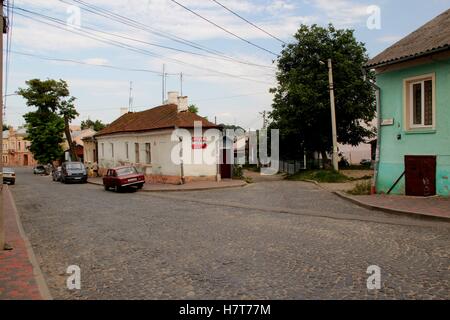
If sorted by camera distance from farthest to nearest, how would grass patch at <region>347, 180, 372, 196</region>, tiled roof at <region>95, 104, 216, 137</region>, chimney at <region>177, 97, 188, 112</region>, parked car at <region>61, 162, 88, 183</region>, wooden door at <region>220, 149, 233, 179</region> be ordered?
parked car at <region>61, 162, 88, 183</region>
chimney at <region>177, 97, 188, 112</region>
wooden door at <region>220, 149, 233, 179</region>
tiled roof at <region>95, 104, 216, 137</region>
grass patch at <region>347, 180, 372, 196</region>

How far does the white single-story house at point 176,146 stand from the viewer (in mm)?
25141

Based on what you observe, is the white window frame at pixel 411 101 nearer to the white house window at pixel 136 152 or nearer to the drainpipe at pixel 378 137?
the drainpipe at pixel 378 137

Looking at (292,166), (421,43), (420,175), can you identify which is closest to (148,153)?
(292,166)

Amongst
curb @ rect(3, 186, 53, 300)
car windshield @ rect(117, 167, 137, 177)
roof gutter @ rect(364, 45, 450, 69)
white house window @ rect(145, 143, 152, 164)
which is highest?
roof gutter @ rect(364, 45, 450, 69)

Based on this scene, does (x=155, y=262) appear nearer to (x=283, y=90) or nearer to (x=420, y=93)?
(x=420, y=93)

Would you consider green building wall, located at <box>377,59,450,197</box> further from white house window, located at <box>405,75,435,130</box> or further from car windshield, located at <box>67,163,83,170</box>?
car windshield, located at <box>67,163,83,170</box>

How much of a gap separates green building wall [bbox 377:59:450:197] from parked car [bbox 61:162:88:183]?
24441 mm

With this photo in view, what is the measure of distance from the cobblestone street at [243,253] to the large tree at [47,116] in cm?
4233

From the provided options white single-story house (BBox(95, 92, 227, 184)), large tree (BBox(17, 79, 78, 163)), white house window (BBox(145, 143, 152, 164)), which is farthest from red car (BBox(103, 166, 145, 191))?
large tree (BBox(17, 79, 78, 163))

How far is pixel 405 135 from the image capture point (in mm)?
14133

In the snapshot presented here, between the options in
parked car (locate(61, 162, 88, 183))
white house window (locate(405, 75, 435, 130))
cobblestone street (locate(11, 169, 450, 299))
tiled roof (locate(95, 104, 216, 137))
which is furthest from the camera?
parked car (locate(61, 162, 88, 183))

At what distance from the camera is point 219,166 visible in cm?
2616

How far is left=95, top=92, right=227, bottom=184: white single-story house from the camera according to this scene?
2514 centimetres

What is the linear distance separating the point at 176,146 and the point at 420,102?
1483 centimetres
